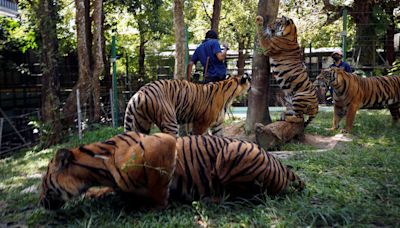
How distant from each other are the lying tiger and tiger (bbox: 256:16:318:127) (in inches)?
172

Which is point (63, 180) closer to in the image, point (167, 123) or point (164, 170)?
point (164, 170)

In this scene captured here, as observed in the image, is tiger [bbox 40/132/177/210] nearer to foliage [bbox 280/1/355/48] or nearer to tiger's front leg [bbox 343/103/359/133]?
tiger's front leg [bbox 343/103/359/133]

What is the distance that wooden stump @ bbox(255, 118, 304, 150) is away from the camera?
6.91 metres

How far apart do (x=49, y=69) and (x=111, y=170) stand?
7424mm

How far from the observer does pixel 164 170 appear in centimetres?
311

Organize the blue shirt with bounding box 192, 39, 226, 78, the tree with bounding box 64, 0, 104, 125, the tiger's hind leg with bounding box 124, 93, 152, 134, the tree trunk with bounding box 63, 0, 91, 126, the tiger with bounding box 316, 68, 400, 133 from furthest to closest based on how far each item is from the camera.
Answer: the tree with bounding box 64, 0, 104, 125 → the tree trunk with bounding box 63, 0, 91, 126 → the tiger with bounding box 316, 68, 400, 133 → the blue shirt with bounding box 192, 39, 226, 78 → the tiger's hind leg with bounding box 124, 93, 152, 134

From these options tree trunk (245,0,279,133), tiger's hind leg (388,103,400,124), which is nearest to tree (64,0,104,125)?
tree trunk (245,0,279,133)

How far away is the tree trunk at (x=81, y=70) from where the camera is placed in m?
9.55

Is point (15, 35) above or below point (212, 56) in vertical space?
above

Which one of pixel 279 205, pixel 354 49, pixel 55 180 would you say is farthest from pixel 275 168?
pixel 354 49

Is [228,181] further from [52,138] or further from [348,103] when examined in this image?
[52,138]

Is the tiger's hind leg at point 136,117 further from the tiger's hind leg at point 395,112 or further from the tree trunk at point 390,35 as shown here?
the tree trunk at point 390,35

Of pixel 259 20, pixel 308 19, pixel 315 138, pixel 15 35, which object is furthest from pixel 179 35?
pixel 308 19

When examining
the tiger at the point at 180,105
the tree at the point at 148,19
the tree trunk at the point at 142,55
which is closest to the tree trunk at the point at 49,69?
the tree trunk at the point at 142,55
